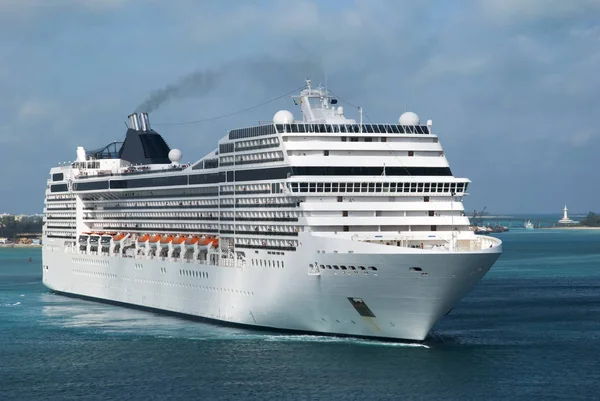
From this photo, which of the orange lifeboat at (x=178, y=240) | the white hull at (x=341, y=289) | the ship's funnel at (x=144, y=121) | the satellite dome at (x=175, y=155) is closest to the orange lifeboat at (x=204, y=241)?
the white hull at (x=341, y=289)

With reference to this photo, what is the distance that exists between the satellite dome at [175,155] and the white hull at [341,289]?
43.7 ft

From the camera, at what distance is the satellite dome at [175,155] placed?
67625mm

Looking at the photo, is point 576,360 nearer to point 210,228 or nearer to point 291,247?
point 291,247

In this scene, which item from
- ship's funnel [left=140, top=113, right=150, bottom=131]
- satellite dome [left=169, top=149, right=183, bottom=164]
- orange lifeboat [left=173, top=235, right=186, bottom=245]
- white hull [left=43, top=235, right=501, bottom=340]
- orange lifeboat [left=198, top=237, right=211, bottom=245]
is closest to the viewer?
white hull [left=43, top=235, right=501, bottom=340]

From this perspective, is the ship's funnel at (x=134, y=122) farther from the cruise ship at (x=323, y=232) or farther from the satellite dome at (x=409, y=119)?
the satellite dome at (x=409, y=119)

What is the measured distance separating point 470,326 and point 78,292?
31654 mm

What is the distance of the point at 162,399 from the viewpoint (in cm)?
3762

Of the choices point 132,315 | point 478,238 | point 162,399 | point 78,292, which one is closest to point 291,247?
point 478,238

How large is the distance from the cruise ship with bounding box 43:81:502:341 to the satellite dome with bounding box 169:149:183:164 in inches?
293

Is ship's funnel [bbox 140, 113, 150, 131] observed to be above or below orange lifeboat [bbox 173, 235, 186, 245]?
above

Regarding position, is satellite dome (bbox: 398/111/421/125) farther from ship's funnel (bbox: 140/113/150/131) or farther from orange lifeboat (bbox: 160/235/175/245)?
ship's funnel (bbox: 140/113/150/131)

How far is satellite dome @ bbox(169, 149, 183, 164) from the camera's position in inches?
2662

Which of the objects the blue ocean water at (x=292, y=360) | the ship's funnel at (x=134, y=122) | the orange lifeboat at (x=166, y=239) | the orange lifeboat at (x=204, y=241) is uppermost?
the ship's funnel at (x=134, y=122)

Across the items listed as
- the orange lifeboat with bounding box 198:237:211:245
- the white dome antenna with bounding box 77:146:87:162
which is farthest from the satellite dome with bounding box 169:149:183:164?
the orange lifeboat with bounding box 198:237:211:245
